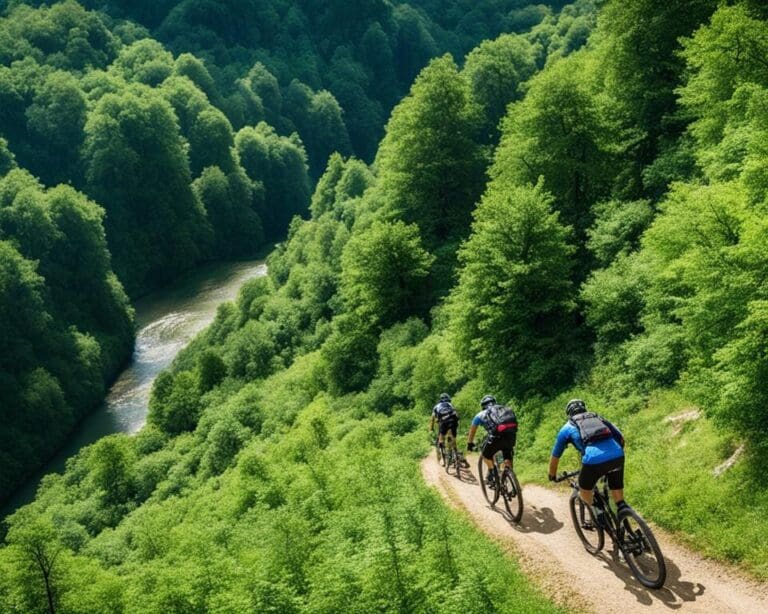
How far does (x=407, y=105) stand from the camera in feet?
148

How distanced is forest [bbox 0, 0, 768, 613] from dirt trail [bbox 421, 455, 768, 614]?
15.3 inches

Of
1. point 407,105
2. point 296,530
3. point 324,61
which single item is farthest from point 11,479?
point 324,61

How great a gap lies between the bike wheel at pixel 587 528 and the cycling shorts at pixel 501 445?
6.20ft

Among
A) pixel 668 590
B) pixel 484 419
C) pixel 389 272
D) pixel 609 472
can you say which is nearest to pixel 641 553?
pixel 668 590

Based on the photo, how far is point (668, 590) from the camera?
11.0m

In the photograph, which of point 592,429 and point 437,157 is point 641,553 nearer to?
point 592,429

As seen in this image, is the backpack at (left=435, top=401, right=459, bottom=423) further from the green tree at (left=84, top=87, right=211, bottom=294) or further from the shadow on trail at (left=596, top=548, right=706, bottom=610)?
the green tree at (left=84, top=87, right=211, bottom=294)

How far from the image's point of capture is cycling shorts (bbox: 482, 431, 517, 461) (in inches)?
558

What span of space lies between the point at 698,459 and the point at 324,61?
5856 inches

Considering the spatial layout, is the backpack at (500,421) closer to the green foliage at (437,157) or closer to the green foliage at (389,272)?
the green foliage at (389,272)

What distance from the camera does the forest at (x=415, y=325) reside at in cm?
1395

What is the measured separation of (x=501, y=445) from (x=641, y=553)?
371cm

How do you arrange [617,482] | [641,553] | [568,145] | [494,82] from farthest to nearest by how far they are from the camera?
[494,82] < [568,145] < [617,482] < [641,553]

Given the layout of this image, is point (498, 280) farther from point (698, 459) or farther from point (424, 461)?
point (698, 459)
